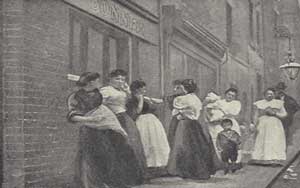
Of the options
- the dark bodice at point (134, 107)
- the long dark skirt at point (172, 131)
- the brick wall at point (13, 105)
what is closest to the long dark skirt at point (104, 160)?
the dark bodice at point (134, 107)

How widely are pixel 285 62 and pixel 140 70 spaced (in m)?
1.39

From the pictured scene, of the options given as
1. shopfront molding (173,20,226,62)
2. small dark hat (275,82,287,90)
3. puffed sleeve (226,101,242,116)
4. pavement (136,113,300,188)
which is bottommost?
pavement (136,113,300,188)

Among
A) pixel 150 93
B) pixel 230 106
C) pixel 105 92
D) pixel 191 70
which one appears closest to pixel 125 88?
pixel 105 92

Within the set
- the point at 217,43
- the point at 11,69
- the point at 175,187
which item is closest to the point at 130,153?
the point at 175,187

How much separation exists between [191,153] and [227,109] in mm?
614

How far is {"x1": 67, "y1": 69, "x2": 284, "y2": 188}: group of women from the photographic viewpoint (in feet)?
13.1

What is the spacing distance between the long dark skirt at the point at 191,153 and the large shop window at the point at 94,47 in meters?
0.86

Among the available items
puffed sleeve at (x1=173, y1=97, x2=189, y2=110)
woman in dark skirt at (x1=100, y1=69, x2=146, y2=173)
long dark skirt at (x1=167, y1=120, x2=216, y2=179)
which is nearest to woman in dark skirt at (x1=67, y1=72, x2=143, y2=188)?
woman in dark skirt at (x1=100, y1=69, x2=146, y2=173)

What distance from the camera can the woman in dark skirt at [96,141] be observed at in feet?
13.0

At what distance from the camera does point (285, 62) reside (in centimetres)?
516

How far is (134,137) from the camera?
4574 mm

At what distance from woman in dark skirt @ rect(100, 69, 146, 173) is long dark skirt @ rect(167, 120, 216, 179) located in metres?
0.37

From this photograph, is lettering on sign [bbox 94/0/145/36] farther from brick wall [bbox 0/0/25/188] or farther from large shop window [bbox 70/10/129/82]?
brick wall [bbox 0/0/25/188]

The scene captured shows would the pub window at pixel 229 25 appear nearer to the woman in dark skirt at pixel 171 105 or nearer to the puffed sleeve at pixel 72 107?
the woman in dark skirt at pixel 171 105
